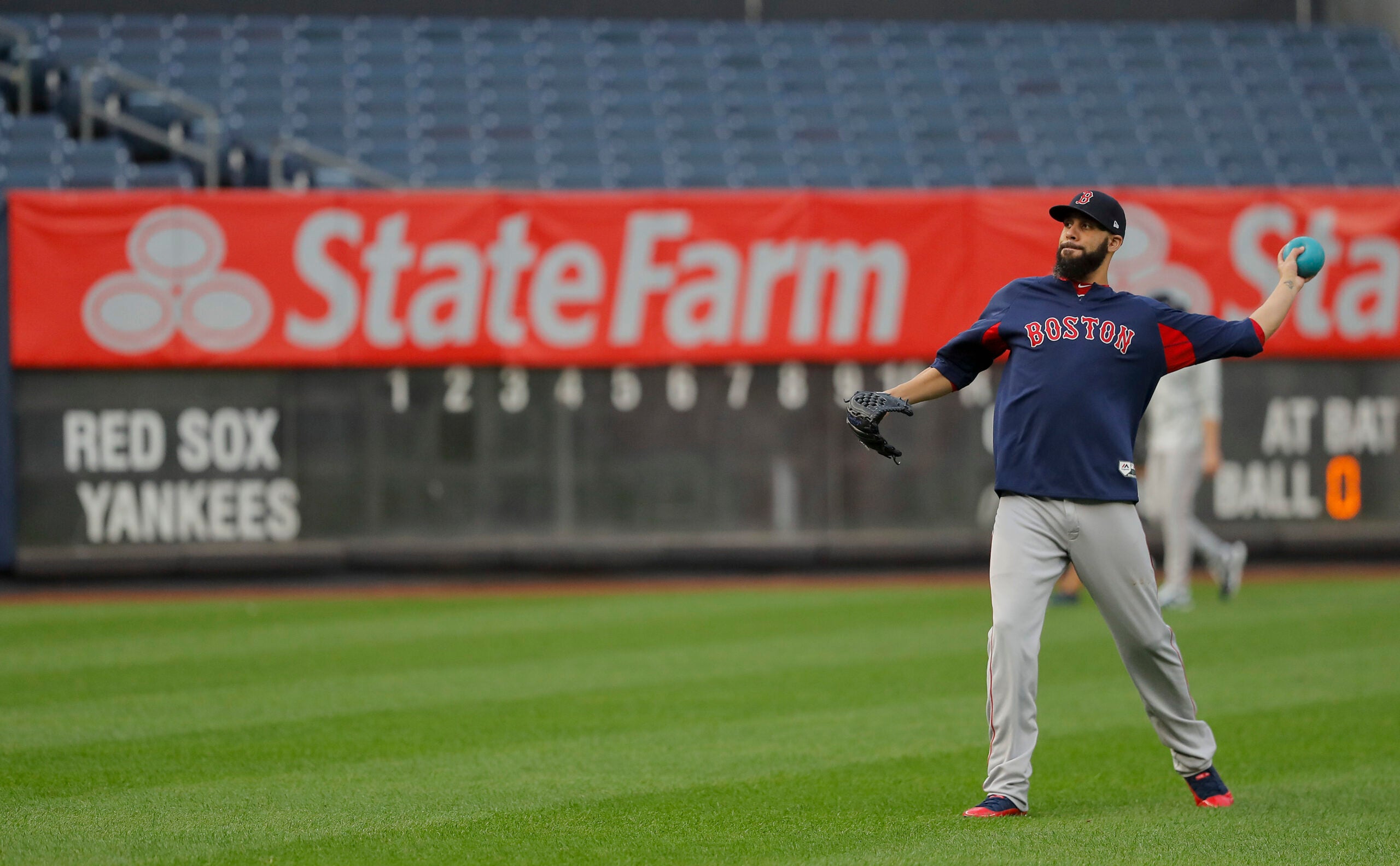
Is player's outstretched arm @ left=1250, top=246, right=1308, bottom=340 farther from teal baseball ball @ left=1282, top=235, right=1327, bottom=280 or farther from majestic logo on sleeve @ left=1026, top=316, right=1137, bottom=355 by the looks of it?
majestic logo on sleeve @ left=1026, top=316, right=1137, bottom=355

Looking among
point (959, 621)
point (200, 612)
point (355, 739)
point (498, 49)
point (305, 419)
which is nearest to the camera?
point (355, 739)

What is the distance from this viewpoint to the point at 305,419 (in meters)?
13.4

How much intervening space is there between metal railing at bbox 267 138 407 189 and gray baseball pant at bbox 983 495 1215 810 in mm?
13637

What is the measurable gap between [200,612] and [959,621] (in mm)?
5354

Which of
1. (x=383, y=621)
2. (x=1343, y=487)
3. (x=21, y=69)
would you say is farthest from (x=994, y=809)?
(x=21, y=69)

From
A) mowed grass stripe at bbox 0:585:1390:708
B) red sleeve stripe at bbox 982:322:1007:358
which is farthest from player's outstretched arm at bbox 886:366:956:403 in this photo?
mowed grass stripe at bbox 0:585:1390:708

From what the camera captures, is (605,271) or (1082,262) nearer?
(1082,262)

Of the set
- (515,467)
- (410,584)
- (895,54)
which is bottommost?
(410,584)

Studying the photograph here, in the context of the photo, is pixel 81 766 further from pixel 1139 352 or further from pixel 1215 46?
pixel 1215 46

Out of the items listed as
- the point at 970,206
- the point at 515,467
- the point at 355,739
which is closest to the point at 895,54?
the point at 970,206

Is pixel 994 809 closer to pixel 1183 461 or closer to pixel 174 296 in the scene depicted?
pixel 1183 461

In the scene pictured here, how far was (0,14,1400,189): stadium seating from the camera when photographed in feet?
65.8

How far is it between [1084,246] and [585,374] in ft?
27.3

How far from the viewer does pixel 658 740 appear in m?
6.96
